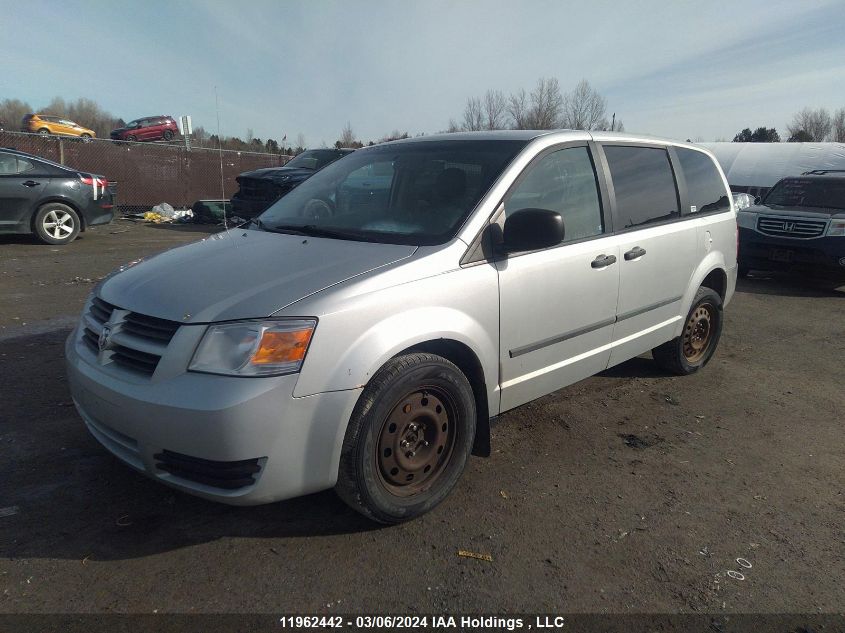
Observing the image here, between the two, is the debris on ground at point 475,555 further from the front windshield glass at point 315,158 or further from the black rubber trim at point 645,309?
the front windshield glass at point 315,158

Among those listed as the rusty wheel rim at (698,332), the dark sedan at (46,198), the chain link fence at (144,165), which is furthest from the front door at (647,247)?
the chain link fence at (144,165)

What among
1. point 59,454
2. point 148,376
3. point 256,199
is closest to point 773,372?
point 148,376

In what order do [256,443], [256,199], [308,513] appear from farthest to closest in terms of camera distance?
[256,199] < [308,513] < [256,443]

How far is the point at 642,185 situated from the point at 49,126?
34793 mm

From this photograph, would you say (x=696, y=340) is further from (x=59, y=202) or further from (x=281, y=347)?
(x=59, y=202)

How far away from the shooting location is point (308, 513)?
2.93m

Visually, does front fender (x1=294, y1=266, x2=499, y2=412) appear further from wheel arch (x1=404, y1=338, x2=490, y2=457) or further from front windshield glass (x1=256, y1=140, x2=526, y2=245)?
front windshield glass (x1=256, y1=140, x2=526, y2=245)

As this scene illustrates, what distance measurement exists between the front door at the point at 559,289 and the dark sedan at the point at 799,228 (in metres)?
6.64

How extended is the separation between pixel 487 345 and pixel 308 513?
1.18m

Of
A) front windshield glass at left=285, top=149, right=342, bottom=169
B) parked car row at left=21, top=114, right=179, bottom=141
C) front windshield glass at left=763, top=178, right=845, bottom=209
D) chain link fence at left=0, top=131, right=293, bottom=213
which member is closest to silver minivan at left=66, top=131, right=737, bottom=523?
front windshield glass at left=763, top=178, right=845, bottom=209

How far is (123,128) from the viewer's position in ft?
107

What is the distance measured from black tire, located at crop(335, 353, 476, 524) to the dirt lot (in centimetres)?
16

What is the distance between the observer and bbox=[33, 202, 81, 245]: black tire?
10609 millimetres

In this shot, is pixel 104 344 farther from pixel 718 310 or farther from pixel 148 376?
Answer: pixel 718 310
